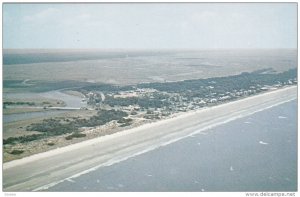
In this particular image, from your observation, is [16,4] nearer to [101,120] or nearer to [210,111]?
[101,120]

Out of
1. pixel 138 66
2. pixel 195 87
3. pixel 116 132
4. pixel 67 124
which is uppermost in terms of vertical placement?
pixel 138 66

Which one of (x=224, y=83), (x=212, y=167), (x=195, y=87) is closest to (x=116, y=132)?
(x=212, y=167)

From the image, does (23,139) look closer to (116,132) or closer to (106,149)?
(106,149)

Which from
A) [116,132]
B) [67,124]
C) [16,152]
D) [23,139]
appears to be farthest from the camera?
[67,124]

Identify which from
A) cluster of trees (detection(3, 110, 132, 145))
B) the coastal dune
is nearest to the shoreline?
the coastal dune

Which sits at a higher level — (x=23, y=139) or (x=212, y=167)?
(x=23, y=139)

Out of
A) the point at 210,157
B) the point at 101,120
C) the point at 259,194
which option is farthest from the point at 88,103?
the point at 259,194

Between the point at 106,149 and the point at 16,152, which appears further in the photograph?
the point at 106,149
